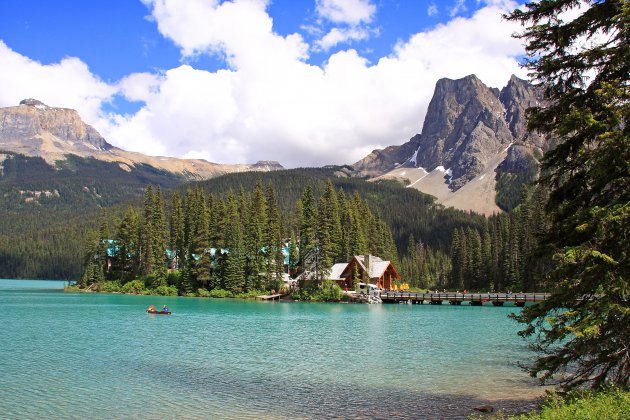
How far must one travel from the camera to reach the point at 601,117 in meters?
16.4

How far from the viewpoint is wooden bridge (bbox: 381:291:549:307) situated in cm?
8612

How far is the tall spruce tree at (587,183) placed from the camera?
1494cm

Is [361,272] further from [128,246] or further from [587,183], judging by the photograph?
[587,183]

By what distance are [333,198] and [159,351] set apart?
223 feet

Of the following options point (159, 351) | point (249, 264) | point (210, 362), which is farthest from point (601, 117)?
→ point (249, 264)

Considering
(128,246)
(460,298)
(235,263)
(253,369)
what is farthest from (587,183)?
(128,246)

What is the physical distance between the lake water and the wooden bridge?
33.5 m

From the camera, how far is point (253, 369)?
2994 centimetres

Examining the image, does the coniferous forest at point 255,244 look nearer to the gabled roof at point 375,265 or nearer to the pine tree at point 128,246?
the pine tree at point 128,246

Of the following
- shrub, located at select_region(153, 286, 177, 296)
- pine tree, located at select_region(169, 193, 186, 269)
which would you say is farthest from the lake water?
pine tree, located at select_region(169, 193, 186, 269)

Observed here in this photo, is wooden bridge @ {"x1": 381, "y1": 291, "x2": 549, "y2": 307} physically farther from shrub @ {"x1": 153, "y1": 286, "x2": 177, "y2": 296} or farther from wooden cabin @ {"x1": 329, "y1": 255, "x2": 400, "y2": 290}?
shrub @ {"x1": 153, "y1": 286, "x2": 177, "y2": 296}

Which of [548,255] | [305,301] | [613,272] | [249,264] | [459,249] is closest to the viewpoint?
[613,272]

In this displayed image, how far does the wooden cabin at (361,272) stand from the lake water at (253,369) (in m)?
44.1

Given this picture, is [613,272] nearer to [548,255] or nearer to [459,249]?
[548,255]
